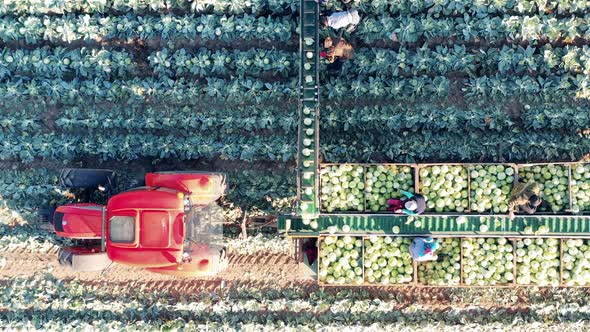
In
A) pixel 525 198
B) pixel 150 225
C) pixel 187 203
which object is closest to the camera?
pixel 150 225

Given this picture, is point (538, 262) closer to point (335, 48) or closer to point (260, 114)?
point (335, 48)

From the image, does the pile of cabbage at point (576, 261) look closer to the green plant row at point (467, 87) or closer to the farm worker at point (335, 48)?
the green plant row at point (467, 87)

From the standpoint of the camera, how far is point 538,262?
9.23 m

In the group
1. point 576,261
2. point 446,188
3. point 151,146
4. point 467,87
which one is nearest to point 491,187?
point 446,188

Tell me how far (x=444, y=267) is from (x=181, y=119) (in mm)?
6080

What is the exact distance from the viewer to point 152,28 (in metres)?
10.5

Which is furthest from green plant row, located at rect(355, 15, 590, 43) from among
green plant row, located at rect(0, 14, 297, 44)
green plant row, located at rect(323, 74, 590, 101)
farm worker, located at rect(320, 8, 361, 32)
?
green plant row, located at rect(0, 14, 297, 44)

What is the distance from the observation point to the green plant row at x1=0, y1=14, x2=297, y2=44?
10.3m

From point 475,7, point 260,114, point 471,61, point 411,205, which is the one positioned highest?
point 475,7

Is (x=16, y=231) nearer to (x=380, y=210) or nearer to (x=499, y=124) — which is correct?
(x=380, y=210)

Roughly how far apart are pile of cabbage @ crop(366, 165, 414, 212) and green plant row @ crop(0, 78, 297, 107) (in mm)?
2505

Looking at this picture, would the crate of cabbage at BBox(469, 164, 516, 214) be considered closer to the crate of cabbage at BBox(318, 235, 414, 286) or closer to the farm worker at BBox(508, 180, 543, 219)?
the farm worker at BBox(508, 180, 543, 219)


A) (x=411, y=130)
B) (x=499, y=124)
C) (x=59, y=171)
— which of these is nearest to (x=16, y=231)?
(x=59, y=171)

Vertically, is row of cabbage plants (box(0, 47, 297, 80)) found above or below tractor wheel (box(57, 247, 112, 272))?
above
